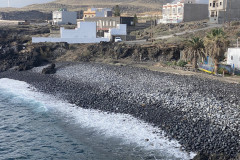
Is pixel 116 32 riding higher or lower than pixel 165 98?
higher

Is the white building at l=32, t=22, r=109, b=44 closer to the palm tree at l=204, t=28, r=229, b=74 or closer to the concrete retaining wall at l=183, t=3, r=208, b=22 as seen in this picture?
the palm tree at l=204, t=28, r=229, b=74

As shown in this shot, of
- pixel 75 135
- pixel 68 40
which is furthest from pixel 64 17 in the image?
pixel 75 135

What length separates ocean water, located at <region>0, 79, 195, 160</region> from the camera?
19.6 meters

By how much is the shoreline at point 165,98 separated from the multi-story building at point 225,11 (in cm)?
4237

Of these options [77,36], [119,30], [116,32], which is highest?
[119,30]

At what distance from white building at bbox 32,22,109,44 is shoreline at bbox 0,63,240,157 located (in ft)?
59.1

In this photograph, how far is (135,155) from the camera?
1914cm

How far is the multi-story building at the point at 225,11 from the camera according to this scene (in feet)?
233

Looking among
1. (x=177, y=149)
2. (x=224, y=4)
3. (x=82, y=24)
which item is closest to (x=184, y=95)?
(x=177, y=149)

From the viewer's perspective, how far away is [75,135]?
23.0m

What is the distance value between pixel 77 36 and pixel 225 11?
1606 inches

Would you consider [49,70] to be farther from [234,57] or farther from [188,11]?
[188,11]

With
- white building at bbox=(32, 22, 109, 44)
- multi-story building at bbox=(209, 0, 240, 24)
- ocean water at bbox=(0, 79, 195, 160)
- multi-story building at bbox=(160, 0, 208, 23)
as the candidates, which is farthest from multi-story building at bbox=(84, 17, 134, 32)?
ocean water at bbox=(0, 79, 195, 160)

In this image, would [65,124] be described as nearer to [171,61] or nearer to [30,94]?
[30,94]
